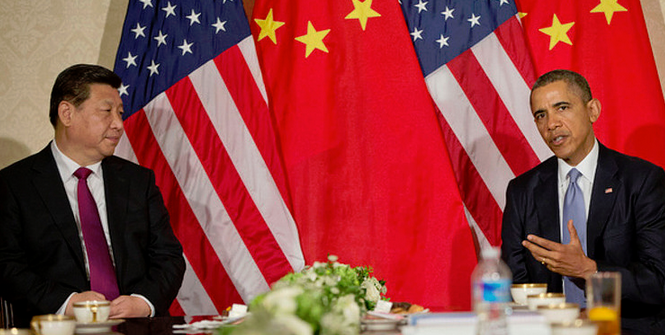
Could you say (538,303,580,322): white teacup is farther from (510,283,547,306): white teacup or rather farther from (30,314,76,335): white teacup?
(30,314,76,335): white teacup

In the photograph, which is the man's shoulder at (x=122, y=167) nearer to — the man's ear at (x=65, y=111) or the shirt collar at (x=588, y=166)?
the man's ear at (x=65, y=111)

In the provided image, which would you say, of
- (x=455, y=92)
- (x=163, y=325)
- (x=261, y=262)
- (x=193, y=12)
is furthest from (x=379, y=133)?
(x=163, y=325)

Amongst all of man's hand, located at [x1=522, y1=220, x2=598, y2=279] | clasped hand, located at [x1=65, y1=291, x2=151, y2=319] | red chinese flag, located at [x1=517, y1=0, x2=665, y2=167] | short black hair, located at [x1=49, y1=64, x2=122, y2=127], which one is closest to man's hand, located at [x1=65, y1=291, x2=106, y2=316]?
clasped hand, located at [x1=65, y1=291, x2=151, y2=319]

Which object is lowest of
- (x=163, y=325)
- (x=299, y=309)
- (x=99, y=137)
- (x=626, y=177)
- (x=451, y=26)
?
(x=163, y=325)

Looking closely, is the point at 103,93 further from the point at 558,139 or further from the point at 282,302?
the point at 282,302

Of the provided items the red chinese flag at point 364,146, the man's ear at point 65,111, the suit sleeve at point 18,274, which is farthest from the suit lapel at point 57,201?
the red chinese flag at point 364,146

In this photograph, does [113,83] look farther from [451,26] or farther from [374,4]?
[451,26]

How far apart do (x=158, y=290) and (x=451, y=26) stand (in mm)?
2377

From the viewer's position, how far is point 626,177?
3.61 meters

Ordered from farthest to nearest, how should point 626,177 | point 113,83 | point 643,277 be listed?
point 113,83, point 626,177, point 643,277

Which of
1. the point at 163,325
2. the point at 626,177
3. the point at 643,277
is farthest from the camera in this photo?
the point at 626,177

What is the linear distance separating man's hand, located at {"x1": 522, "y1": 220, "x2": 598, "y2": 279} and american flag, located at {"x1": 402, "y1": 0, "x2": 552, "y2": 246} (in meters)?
1.18

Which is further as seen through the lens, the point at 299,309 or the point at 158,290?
the point at 158,290

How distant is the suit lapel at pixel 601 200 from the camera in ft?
11.7
